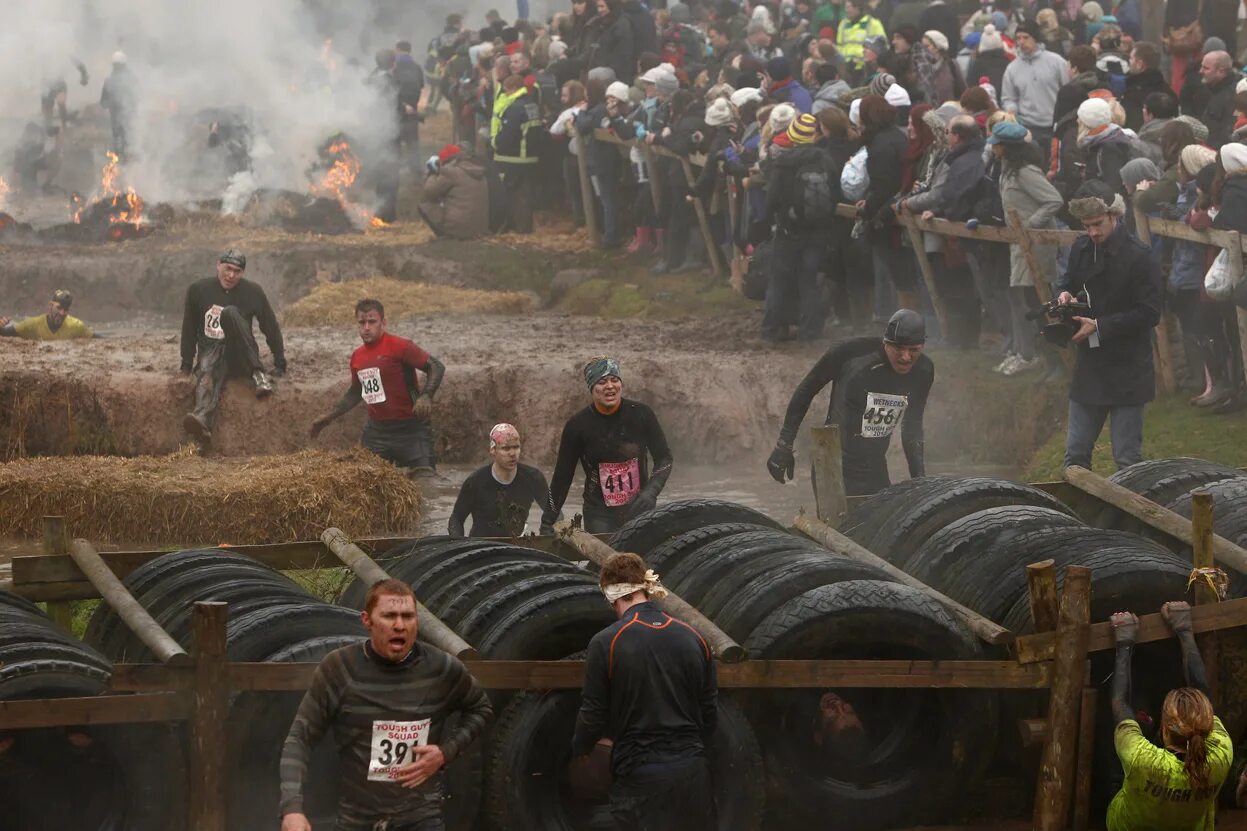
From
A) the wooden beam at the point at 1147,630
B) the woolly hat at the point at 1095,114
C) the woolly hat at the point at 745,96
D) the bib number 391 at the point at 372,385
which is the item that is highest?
the woolly hat at the point at 745,96

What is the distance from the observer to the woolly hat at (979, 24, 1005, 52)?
846 inches

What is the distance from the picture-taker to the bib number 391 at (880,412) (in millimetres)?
12055

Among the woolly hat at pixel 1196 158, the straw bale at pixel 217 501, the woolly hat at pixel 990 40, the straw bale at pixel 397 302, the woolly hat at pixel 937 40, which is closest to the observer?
the woolly hat at pixel 1196 158

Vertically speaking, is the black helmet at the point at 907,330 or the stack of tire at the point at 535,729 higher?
the black helmet at the point at 907,330

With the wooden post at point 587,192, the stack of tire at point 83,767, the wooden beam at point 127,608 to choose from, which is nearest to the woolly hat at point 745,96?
the wooden post at point 587,192

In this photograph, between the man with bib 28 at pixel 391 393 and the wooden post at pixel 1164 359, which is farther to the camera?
the wooden post at pixel 1164 359

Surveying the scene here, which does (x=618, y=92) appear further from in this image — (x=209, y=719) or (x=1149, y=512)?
(x=209, y=719)

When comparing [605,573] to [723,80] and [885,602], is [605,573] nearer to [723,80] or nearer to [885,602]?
[885,602]

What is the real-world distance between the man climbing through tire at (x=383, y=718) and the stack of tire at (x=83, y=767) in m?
1.20

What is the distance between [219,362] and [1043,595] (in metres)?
11.3

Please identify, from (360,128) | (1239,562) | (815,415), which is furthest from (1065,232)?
(360,128)

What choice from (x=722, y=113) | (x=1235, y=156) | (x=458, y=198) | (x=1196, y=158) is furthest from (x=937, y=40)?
(x=458, y=198)

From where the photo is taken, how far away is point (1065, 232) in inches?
631

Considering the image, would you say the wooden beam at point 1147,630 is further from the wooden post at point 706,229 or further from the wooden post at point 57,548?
the wooden post at point 706,229
